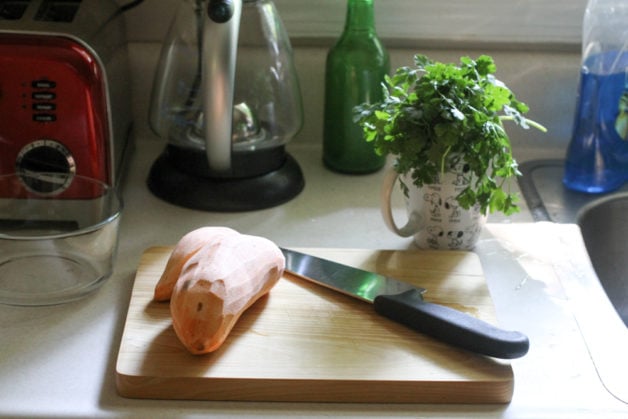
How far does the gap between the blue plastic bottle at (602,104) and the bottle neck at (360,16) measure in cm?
26

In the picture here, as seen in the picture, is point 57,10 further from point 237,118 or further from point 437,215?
point 437,215

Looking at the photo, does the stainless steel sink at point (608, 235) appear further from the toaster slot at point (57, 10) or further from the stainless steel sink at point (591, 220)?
the toaster slot at point (57, 10)

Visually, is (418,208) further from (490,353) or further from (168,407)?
(168,407)

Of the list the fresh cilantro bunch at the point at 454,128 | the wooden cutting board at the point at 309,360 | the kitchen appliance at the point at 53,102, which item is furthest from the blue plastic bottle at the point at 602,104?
the kitchen appliance at the point at 53,102

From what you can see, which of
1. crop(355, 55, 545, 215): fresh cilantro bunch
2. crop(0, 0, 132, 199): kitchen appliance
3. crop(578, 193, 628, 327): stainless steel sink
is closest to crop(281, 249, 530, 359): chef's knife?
crop(355, 55, 545, 215): fresh cilantro bunch

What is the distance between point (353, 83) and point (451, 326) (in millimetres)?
412

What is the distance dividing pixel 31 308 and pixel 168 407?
19cm

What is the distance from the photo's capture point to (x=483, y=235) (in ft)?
2.95

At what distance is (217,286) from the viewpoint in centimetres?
67

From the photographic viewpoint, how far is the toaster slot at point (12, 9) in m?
0.85

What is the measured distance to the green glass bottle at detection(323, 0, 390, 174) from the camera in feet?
3.24

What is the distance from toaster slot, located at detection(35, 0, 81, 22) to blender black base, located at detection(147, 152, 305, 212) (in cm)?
20

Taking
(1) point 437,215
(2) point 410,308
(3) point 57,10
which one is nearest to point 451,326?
(2) point 410,308

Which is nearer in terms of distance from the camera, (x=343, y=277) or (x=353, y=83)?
(x=343, y=277)
